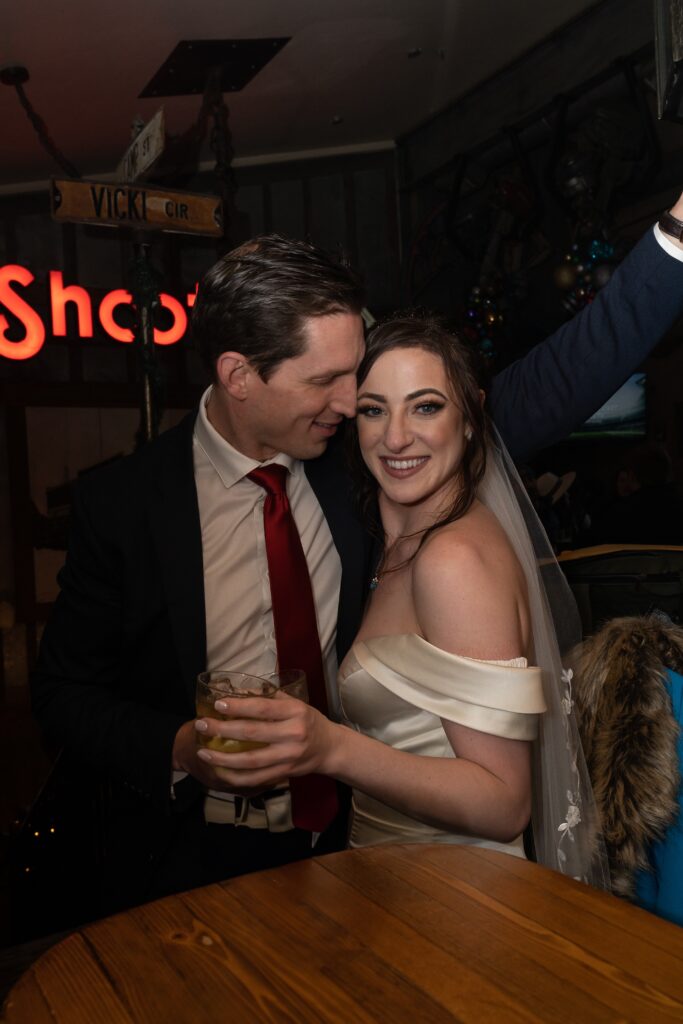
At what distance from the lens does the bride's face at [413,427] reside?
62.0 inches

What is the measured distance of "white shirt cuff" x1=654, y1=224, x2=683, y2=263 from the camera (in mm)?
1570

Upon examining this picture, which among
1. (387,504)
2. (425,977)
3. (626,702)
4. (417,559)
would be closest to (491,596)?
(417,559)

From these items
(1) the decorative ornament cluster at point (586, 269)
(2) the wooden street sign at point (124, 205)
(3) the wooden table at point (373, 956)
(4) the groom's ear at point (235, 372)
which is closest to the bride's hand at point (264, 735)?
(3) the wooden table at point (373, 956)

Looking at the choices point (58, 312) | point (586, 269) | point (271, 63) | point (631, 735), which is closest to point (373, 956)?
point (631, 735)

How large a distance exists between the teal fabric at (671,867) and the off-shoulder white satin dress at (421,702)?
22 cm

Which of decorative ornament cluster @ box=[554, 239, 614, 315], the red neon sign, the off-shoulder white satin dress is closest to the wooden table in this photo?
the off-shoulder white satin dress

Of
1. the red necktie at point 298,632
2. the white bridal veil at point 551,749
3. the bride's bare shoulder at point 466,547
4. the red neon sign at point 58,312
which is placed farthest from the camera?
the red neon sign at point 58,312

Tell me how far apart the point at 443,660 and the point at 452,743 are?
→ 12 centimetres

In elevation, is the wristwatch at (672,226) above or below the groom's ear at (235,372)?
above

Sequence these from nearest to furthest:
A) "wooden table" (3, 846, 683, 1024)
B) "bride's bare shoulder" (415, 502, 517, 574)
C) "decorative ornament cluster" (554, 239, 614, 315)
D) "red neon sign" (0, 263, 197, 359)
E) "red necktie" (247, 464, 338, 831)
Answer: "wooden table" (3, 846, 683, 1024), "bride's bare shoulder" (415, 502, 517, 574), "red necktie" (247, 464, 338, 831), "decorative ornament cluster" (554, 239, 614, 315), "red neon sign" (0, 263, 197, 359)

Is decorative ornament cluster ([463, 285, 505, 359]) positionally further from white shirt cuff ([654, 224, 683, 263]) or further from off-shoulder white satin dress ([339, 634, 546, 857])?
off-shoulder white satin dress ([339, 634, 546, 857])

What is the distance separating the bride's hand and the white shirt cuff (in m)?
1.02

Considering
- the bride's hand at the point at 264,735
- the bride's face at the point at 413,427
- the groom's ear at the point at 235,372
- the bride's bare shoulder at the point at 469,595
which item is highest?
the groom's ear at the point at 235,372

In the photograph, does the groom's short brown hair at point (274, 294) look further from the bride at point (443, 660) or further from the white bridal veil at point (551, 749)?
the white bridal veil at point (551, 749)
